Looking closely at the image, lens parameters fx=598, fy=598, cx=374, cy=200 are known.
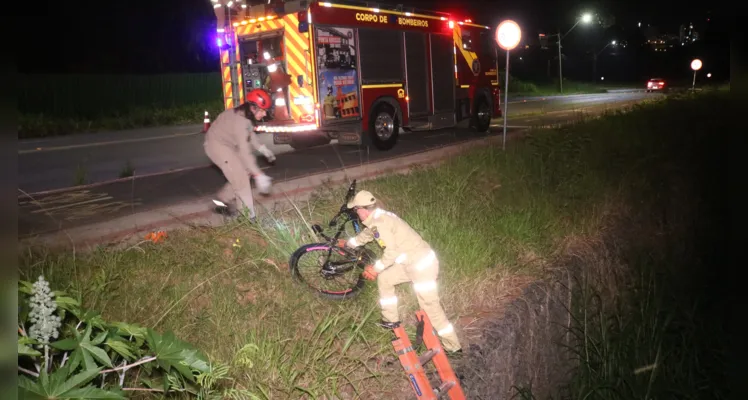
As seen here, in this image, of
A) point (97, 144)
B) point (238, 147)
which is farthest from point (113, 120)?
point (238, 147)

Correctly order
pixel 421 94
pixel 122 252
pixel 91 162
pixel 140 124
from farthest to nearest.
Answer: pixel 140 124 → pixel 421 94 → pixel 91 162 → pixel 122 252

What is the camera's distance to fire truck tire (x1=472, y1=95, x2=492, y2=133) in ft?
54.2

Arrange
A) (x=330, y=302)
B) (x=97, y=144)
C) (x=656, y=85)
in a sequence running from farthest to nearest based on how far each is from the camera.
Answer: (x=656, y=85) → (x=97, y=144) → (x=330, y=302)

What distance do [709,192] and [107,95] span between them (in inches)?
946

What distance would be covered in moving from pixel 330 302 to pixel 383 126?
8.80 meters

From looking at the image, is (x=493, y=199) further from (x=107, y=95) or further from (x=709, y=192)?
(x=107, y=95)

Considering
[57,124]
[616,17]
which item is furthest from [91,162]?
[616,17]

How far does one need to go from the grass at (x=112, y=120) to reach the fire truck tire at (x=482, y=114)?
39.9 ft

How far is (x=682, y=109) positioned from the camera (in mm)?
18109

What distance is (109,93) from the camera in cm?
2664

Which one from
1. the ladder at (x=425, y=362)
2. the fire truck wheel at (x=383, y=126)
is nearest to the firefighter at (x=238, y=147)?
the ladder at (x=425, y=362)

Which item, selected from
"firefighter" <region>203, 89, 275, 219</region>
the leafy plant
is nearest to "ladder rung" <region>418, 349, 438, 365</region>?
the leafy plant

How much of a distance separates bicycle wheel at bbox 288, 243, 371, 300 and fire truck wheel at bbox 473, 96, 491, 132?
12.0m

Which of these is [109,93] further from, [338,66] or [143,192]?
[143,192]
